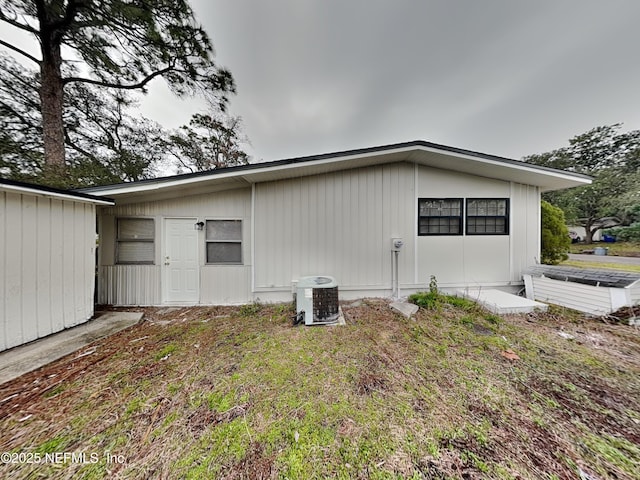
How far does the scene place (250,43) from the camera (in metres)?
7.00

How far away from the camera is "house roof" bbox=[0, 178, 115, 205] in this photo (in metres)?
2.66

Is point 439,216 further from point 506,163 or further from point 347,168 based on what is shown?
point 347,168

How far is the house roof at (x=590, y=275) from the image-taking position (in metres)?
3.54

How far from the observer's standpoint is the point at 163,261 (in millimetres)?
4602

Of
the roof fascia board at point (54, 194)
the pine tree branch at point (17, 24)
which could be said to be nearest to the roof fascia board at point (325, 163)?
the roof fascia board at point (54, 194)

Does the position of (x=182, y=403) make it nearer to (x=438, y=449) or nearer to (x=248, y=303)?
(x=438, y=449)

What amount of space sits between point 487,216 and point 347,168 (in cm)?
353

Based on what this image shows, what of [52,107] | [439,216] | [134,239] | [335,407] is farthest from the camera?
[52,107]

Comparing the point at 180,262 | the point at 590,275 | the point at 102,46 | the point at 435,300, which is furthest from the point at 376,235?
the point at 102,46

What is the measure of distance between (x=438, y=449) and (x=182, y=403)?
223cm

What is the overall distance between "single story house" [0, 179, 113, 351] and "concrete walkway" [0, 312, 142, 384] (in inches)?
6.3

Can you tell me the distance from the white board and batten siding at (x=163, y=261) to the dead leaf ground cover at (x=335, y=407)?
4.64ft

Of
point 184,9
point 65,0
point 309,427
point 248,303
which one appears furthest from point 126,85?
point 309,427

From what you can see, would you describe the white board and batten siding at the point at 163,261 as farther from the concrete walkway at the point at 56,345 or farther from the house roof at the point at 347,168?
the concrete walkway at the point at 56,345
